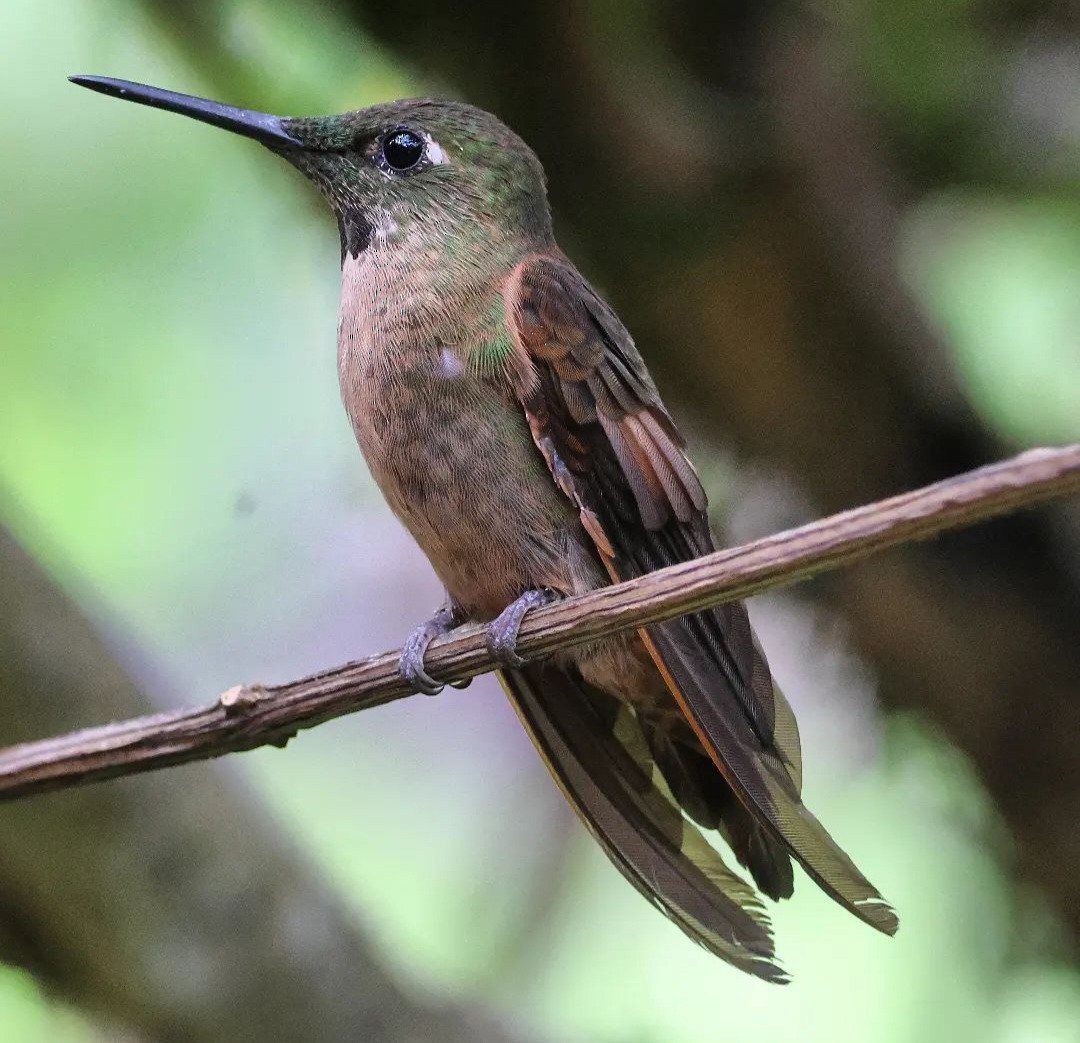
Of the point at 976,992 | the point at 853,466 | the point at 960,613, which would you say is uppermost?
the point at 853,466

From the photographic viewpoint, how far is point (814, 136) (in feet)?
9.43

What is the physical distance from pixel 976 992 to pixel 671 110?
236 cm

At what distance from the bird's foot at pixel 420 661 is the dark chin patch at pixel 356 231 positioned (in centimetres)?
70

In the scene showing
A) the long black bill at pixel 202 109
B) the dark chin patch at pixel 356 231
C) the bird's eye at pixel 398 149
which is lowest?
the dark chin patch at pixel 356 231

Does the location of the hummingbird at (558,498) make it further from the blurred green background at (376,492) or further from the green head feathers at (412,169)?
the blurred green background at (376,492)

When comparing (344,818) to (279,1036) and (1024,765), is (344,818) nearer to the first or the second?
(279,1036)

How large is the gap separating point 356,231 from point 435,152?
21cm

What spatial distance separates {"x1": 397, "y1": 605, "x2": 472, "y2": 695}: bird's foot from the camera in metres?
1.67

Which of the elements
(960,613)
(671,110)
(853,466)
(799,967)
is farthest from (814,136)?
(799,967)

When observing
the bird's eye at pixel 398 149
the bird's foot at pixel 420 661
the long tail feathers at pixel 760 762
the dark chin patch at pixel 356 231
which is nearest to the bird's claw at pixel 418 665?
the bird's foot at pixel 420 661

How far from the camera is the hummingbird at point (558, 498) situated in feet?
6.40

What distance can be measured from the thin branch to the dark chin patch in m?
0.81

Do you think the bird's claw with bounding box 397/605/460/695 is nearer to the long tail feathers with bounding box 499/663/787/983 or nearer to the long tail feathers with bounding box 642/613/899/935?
the long tail feathers with bounding box 499/663/787/983

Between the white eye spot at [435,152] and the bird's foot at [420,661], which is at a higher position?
the white eye spot at [435,152]
